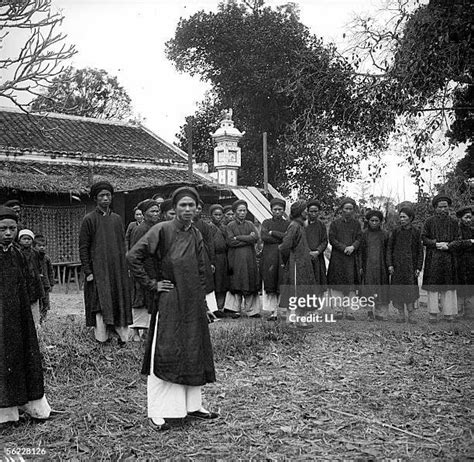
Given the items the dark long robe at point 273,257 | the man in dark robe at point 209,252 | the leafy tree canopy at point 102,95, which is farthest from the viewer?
the leafy tree canopy at point 102,95

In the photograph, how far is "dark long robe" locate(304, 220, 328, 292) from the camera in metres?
8.81

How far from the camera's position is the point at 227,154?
17.8 m

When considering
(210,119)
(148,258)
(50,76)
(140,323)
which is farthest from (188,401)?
(210,119)

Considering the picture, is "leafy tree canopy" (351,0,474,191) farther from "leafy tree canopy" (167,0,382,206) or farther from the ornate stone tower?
the ornate stone tower

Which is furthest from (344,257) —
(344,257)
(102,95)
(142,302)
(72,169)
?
(102,95)

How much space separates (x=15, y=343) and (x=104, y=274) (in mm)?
2125

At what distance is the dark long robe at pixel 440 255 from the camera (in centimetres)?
863

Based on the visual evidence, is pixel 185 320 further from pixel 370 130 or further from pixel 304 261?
pixel 370 130

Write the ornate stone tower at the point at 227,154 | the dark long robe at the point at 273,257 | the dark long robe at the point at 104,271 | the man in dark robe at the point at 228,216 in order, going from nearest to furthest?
the dark long robe at the point at 104,271, the dark long robe at the point at 273,257, the man in dark robe at the point at 228,216, the ornate stone tower at the point at 227,154

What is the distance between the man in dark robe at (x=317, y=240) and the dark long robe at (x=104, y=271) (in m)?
3.18

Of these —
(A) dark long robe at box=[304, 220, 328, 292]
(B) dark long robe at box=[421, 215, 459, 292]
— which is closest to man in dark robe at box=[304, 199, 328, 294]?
(A) dark long robe at box=[304, 220, 328, 292]

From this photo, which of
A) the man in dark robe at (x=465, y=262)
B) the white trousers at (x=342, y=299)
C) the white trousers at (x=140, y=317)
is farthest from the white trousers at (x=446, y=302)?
the white trousers at (x=140, y=317)

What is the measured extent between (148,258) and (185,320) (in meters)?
0.59

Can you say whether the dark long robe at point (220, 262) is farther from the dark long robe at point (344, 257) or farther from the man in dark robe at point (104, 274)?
the man in dark robe at point (104, 274)
